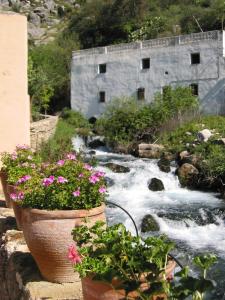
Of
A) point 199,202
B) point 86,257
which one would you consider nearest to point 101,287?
point 86,257

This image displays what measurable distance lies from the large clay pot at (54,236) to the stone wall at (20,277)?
0.11m

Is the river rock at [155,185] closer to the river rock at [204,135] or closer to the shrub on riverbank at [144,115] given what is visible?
the river rock at [204,135]

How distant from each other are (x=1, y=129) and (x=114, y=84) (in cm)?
2017

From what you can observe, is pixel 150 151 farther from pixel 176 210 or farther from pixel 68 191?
pixel 68 191

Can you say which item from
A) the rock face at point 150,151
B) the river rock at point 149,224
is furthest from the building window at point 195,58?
the river rock at point 149,224

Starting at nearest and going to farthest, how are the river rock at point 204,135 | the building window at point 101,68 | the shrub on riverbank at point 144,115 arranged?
the river rock at point 204,135, the shrub on riverbank at point 144,115, the building window at point 101,68

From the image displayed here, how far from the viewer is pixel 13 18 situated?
297 inches

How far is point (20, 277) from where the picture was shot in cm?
361

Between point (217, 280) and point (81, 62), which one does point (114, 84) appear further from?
point (217, 280)

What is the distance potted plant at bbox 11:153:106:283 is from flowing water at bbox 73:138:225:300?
390cm

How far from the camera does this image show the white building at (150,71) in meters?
23.1

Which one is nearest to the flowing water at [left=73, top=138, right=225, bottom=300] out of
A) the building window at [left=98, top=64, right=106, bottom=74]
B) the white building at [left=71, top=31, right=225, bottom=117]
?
the white building at [left=71, top=31, right=225, bottom=117]

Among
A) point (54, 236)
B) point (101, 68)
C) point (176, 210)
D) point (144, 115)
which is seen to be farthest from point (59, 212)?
point (101, 68)

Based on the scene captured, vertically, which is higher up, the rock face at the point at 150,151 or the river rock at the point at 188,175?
the rock face at the point at 150,151
